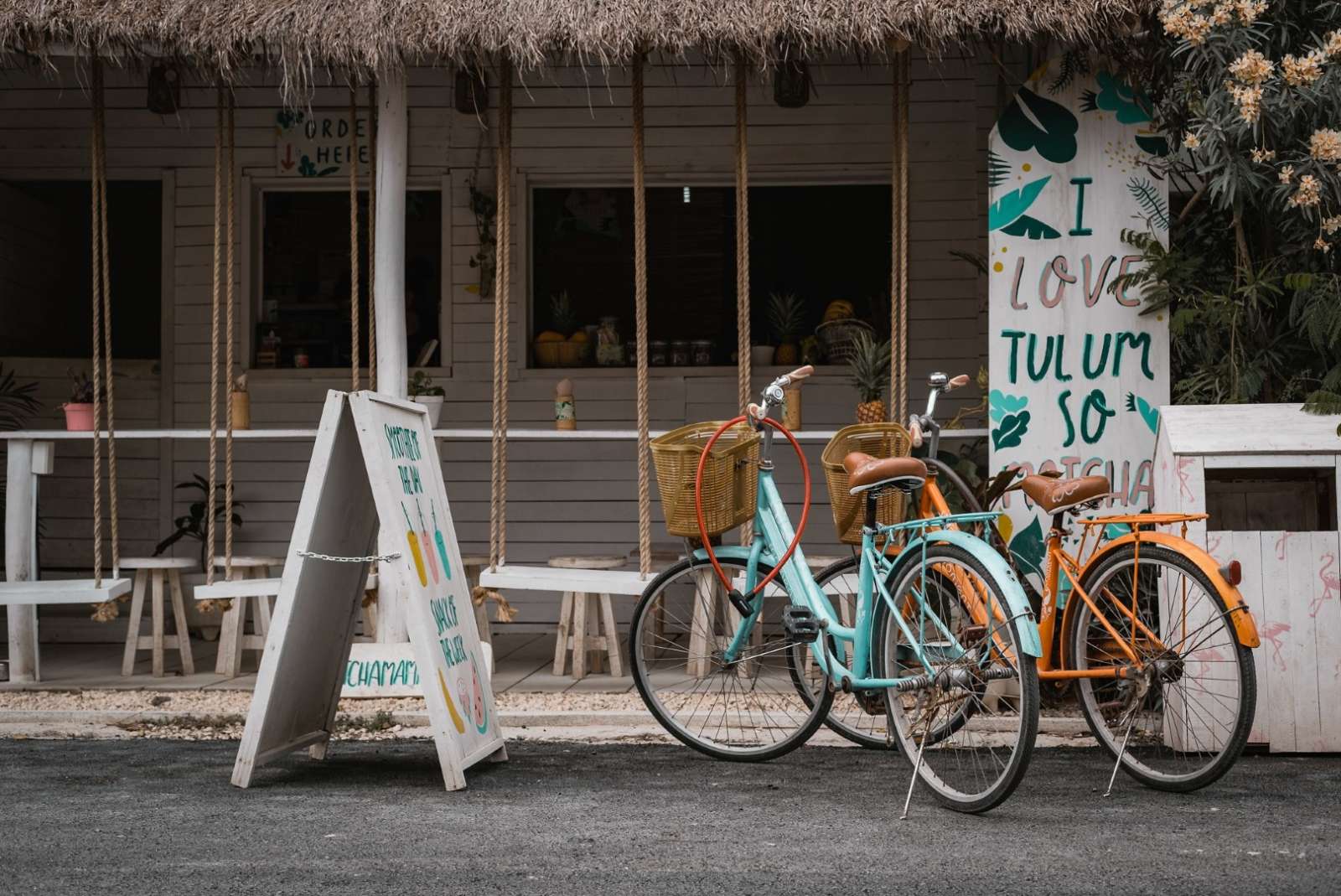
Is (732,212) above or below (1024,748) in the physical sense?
above

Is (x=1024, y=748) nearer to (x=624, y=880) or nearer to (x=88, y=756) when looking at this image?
(x=624, y=880)

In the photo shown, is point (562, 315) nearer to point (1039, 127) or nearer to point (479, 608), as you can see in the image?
point (479, 608)

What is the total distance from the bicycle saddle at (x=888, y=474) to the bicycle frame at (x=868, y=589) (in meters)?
0.15

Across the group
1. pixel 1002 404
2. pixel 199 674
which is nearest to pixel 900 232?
pixel 1002 404

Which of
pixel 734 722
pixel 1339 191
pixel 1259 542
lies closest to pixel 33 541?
pixel 734 722

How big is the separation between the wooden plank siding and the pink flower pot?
1583 millimetres

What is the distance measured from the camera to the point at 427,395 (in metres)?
7.83

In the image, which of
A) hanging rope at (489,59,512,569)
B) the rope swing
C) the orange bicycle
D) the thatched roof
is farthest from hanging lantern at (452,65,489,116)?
the orange bicycle

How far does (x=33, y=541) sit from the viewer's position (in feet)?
22.6

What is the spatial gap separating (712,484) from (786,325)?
362 cm

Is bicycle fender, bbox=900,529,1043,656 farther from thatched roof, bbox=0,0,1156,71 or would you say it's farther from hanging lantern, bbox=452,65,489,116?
hanging lantern, bbox=452,65,489,116

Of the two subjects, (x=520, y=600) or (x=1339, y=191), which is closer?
(x=1339, y=191)

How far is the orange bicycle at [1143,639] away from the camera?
433 cm

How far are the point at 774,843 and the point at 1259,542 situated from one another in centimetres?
235
